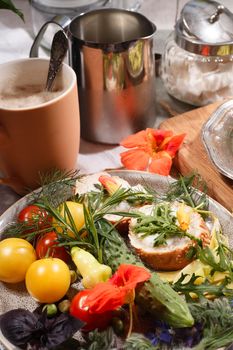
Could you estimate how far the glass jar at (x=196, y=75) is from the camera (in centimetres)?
95

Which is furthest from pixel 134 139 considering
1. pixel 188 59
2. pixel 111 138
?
pixel 188 59

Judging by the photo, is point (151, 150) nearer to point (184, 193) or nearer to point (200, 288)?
point (184, 193)

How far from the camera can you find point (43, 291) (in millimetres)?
629

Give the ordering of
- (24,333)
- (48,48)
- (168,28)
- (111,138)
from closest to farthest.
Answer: (24,333)
(111,138)
(48,48)
(168,28)

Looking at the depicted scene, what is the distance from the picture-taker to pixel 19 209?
2.46 feet

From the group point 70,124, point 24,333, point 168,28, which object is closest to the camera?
point 24,333

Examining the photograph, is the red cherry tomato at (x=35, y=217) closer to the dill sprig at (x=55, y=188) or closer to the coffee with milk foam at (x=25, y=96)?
the dill sprig at (x=55, y=188)

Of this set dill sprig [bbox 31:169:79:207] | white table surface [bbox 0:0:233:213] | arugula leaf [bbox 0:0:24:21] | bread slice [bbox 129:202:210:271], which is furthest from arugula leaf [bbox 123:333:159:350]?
arugula leaf [bbox 0:0:24:21]

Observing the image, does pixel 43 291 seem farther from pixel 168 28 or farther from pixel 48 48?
pixel 168 28

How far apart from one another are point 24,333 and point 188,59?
560 mm

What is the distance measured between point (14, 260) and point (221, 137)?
0.38m

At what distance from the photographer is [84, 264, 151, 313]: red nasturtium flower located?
58 cm

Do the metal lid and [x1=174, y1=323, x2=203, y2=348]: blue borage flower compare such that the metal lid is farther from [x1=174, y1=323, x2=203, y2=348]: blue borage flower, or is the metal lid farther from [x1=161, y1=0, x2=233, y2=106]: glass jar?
[x1=174, y1=323, x2=203, y2=348]: blue borage flower

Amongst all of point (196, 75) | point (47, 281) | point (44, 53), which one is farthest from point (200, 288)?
point (44, 53)
